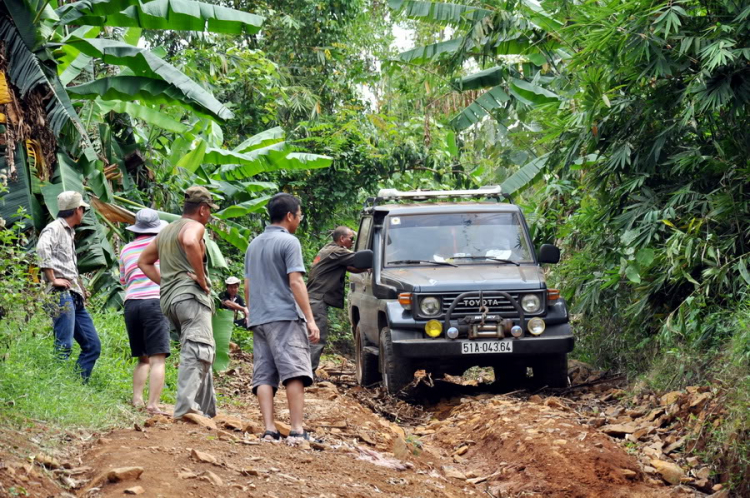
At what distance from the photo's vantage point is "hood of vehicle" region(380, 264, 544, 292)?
927 centimetres

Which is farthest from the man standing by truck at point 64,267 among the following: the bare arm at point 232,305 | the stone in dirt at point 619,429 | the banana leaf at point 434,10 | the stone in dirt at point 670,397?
the banana leaf at point 434,10

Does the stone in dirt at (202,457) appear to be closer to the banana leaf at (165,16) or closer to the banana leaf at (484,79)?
the banana leaf at (165,16)

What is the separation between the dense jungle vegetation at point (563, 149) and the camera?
8.37m

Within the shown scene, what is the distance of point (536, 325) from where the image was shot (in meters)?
9.33

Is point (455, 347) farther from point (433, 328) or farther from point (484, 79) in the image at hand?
point (484, 79)

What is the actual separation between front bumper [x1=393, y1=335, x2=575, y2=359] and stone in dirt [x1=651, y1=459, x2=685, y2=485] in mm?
2642

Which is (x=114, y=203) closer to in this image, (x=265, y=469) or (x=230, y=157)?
(x=230, y=157)

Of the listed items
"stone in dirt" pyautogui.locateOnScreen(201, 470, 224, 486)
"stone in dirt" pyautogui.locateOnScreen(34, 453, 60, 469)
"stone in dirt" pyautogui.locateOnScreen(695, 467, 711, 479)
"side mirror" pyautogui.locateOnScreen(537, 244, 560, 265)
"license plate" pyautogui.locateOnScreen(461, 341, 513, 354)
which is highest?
"side mirror" pyautogui.locateOnScreen(537, 244, 560, 265)

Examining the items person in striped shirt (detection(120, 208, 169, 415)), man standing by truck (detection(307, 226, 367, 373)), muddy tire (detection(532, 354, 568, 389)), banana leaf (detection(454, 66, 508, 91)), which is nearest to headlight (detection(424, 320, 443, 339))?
muddy tire (detection(532, 354, 568, 389))

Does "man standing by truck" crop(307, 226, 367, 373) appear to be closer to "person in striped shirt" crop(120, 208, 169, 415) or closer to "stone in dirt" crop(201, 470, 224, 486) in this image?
"person in striped shirt" crop(120, 208, 169, 415)

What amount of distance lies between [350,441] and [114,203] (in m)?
5.45

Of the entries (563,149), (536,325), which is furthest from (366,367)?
(563,149)

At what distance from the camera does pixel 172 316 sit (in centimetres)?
700

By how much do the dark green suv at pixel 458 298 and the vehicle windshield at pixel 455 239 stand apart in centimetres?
1
